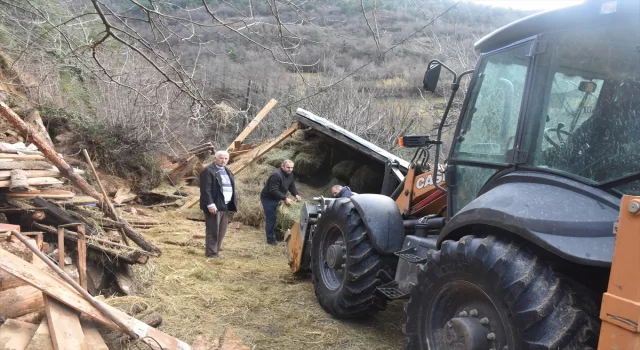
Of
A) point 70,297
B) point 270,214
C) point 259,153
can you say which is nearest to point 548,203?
point 70,297

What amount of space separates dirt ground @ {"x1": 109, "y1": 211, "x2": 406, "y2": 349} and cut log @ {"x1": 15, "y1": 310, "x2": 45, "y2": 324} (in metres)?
1.00

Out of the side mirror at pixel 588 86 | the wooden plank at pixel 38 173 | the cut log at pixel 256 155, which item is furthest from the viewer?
the cut log at pixel 256 155

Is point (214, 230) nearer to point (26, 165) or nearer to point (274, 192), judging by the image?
point (274, 192)

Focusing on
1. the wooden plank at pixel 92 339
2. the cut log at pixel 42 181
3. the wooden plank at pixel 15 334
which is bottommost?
the wooden plank at pixel 92 339

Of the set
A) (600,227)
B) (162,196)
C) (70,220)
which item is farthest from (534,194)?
(162,196)

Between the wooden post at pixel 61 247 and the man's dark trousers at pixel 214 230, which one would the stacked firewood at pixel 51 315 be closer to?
the wooden post at pixel 61 247

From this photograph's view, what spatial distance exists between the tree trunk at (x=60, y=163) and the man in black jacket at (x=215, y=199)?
52.5 inches

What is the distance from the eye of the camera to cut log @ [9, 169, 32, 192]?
4.84 meters

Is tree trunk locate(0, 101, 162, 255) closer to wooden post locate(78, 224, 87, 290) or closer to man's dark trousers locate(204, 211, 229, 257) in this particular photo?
wooden post locate(78, 224, 87, 290)

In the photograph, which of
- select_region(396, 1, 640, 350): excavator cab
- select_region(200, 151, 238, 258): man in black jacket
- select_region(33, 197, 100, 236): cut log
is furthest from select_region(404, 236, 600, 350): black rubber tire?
select_region(200, 151, 238, 258): man in black jacket

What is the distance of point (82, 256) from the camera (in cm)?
477

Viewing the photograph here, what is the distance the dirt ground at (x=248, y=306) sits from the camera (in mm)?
4387

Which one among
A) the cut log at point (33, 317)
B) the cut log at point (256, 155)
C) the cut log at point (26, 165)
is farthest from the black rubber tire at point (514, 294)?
the cut log at point (256, 155)

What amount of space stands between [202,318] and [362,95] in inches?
486
